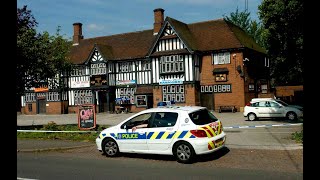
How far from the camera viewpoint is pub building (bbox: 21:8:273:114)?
3469 cm

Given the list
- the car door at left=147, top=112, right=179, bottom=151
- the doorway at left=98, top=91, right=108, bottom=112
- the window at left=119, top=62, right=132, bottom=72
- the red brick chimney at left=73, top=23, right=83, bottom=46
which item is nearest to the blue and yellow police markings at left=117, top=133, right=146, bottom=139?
the car door at left=147, top=112, right=179, bottom=151

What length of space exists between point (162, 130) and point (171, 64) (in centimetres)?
2572

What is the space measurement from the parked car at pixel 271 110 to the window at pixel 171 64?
41.5 ft

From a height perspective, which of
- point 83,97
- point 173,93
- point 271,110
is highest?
point 173,93

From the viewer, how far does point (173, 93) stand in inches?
1421

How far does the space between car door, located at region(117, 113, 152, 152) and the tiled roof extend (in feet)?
80.6

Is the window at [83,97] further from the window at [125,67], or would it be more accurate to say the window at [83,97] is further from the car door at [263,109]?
the car door at [263,109]

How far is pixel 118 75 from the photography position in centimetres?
4028

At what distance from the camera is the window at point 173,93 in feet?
117

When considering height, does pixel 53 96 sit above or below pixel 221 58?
below

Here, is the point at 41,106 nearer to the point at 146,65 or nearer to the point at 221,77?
the point at 146,65

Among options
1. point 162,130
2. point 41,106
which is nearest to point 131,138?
point 162,130

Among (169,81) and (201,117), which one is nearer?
(201,117)

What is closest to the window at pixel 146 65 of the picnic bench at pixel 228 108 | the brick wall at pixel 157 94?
the brick wall at pixel 157 94
